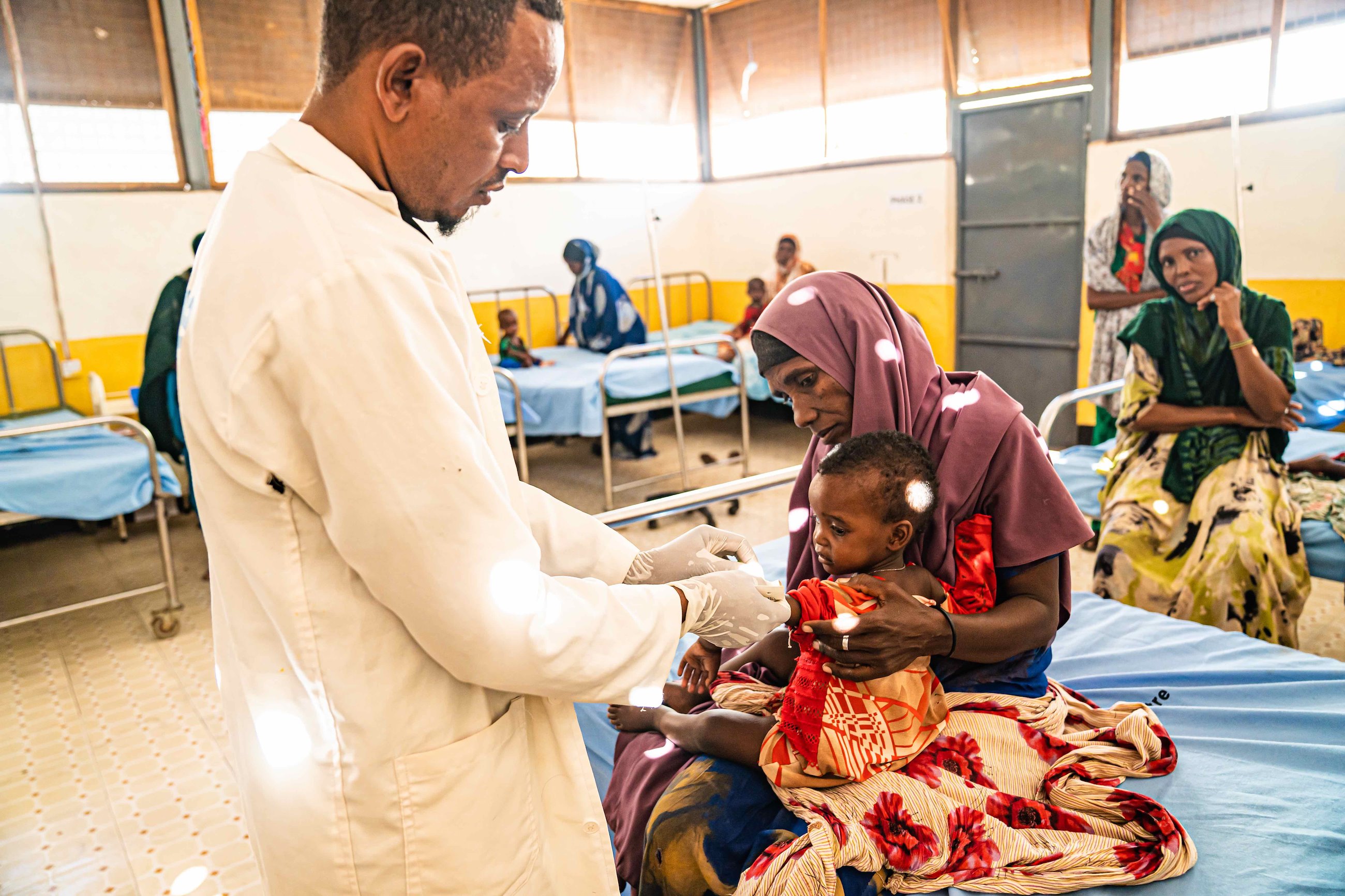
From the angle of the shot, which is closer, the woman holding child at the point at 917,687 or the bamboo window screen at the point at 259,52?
the woman holding child at the point at 917,687

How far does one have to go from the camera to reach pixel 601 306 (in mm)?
6773

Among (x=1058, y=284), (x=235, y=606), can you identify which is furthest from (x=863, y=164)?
(x=235, y=606)

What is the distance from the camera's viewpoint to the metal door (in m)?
6.29

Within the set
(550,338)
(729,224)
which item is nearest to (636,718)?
(550,338)

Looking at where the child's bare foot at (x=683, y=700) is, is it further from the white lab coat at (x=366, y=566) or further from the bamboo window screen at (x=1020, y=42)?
the bamboo window screen at (x=1020, y=42)

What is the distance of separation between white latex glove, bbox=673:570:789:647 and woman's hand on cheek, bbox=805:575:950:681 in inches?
8.3

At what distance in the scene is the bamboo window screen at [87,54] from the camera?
18.1 feet

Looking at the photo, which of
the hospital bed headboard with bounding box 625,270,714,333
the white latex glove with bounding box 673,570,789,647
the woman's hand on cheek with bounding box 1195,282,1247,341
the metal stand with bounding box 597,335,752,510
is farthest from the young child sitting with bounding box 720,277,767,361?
the white latex glove with bounding box 673,570,789,647

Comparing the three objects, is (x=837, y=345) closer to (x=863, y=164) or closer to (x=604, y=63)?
(x=863, y=164)

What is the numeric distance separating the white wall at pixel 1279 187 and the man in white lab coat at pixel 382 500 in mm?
5196

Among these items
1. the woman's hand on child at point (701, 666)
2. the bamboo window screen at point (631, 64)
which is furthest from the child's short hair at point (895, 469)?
the bamboo window screen at point (631, 64)

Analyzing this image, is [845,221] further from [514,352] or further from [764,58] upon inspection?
[514,352]

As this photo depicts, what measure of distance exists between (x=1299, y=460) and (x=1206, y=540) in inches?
37.9

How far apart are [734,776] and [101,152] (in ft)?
21.0
